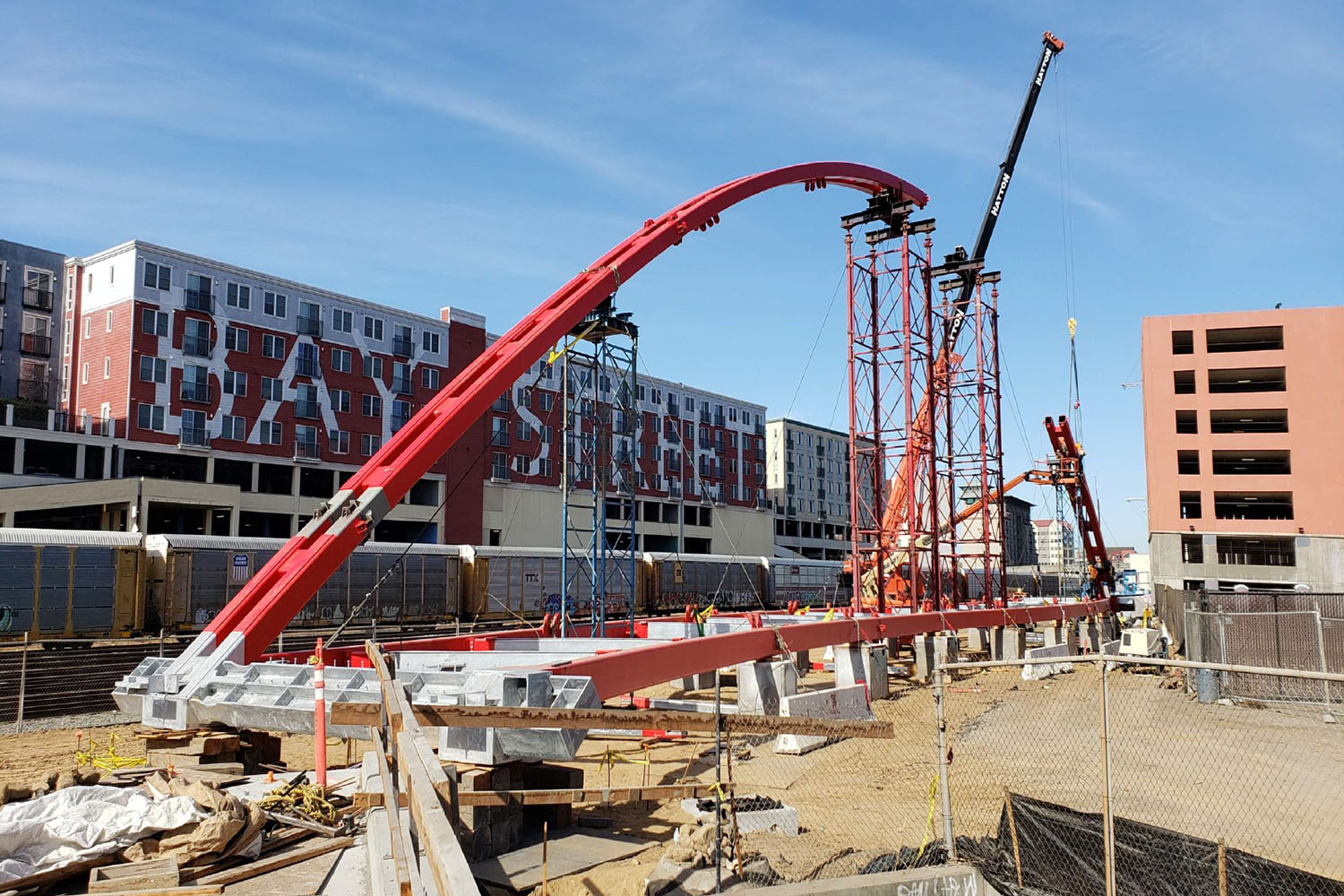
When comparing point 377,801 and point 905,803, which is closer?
point 377,801

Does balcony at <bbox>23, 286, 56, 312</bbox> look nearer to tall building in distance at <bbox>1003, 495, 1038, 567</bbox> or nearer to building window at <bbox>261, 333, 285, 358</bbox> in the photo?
building window at <bbox>261, 333, 285, 358</bbox>

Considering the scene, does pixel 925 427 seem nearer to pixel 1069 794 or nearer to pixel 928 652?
pixel 928 652

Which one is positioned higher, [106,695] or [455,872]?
[455,872]

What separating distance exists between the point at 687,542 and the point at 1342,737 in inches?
2573

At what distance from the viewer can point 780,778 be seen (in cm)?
1474

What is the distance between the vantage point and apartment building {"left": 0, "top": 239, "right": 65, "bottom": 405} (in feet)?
176

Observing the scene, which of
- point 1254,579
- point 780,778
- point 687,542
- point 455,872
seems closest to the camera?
point 455,872

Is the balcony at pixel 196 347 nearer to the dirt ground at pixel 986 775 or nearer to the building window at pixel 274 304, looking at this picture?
the building window at pixel 274 304

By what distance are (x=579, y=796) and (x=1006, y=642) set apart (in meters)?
29.0

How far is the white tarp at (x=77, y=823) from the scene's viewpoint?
759 cm

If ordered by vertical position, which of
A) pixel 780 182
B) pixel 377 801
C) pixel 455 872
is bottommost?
pixel 377 801

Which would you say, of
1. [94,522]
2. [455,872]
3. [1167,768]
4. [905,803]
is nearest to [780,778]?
[905,803]

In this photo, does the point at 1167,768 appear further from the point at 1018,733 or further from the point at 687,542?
the point at 687,542

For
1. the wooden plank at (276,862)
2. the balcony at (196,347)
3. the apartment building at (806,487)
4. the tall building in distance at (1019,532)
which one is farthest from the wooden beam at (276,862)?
the tall building in distance at (1019,532)
